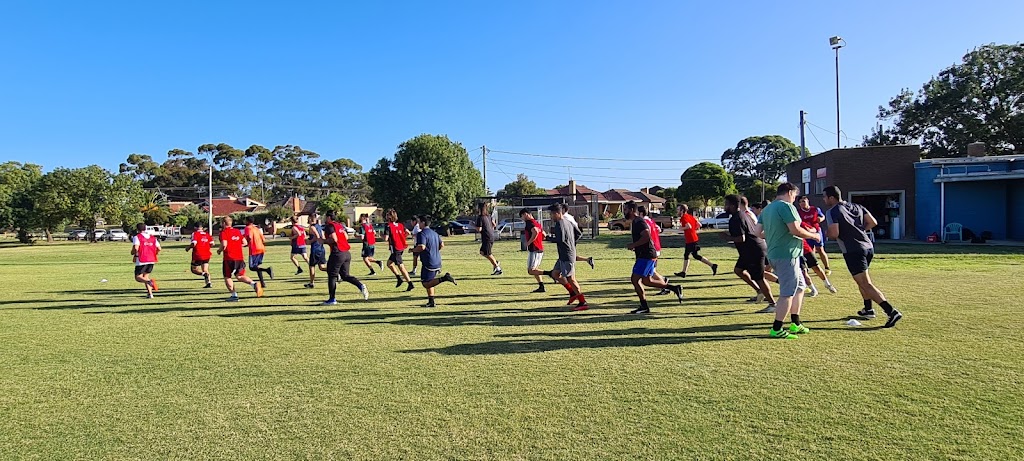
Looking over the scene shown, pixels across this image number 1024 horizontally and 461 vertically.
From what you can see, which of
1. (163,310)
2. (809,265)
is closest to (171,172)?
(163,310)

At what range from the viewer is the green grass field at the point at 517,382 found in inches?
157

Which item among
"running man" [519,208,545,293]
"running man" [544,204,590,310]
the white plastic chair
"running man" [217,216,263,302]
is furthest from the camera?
the white plastic chair

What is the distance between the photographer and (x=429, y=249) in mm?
9812

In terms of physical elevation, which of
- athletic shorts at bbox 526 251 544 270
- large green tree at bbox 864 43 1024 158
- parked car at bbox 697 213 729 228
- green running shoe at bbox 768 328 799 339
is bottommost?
green running shoe at bbox 768 328 799 339

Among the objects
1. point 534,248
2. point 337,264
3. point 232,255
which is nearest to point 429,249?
point 337,264

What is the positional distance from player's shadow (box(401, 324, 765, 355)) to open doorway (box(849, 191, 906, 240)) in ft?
82.4

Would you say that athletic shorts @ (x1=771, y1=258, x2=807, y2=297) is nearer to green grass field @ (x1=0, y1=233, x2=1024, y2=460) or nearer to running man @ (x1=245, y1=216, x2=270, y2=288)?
green grass field @ (x1=0, y1=233, x2=1024, y2=460)

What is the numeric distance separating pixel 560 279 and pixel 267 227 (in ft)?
202

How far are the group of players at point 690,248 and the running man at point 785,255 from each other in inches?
0.4

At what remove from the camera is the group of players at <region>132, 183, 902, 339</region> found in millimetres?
6926

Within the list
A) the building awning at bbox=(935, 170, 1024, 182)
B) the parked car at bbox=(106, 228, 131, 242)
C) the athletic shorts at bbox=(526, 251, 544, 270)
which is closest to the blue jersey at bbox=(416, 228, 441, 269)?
the athletic shorts at bbox=(526, 251, 544, 270)

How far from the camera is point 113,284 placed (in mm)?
15094

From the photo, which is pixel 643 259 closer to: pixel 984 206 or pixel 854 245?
pixel 854 245

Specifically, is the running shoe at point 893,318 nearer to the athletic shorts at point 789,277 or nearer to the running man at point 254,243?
the athletic shorts at point 789,277
